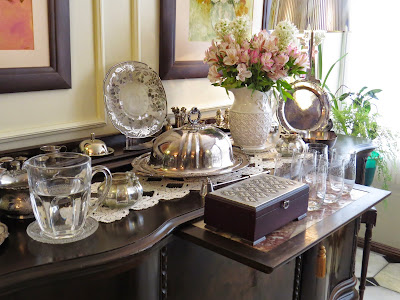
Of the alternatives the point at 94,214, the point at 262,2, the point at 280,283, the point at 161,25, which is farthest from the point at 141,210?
the point at 262,2

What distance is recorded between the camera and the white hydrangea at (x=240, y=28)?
1.42m

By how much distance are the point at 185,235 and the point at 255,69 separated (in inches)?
25.5

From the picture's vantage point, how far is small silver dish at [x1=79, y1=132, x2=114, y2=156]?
4.28ft

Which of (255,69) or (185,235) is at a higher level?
(255,69)

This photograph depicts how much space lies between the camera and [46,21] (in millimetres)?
1251

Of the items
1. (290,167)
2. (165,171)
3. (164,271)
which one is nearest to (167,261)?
(164,271)

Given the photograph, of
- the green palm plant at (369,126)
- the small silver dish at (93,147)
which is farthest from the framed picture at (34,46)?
the green palm plant at (369,126)

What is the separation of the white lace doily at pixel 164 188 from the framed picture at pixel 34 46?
13.6 inches

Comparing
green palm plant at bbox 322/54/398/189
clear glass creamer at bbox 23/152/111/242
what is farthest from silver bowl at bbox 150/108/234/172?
green palm plant at bbox 322/54/398/189

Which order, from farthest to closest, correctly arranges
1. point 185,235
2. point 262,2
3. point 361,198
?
point 262,2, point 361,198, point 185,235

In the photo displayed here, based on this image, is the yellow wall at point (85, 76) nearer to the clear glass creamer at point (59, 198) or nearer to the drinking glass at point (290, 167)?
the clear glass creamer at point (59, 198)

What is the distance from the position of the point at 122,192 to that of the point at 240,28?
0.69 m

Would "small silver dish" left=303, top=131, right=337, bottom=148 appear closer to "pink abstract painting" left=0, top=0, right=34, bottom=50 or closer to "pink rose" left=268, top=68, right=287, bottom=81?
"pink rose" left=268, top=68, right=287, bottom=81

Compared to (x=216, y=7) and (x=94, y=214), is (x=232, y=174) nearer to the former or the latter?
(x=94, y=214)
